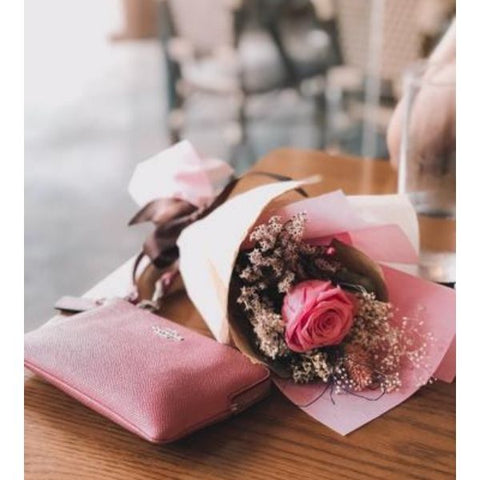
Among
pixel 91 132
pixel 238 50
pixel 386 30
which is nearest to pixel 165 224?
pixel 386 30

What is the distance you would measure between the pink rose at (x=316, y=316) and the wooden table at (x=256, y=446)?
0.23 ft

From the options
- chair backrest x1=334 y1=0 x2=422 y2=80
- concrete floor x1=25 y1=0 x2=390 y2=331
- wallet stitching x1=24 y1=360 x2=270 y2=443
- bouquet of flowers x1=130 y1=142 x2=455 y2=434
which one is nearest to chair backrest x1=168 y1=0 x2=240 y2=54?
concrete floor x1=25 y1=0 x2=390 y2=331

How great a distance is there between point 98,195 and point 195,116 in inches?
46.4

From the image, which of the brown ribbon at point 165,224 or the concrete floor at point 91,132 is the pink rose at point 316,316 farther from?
the concrete floor at point 91,132

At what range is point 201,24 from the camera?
11.3 ft

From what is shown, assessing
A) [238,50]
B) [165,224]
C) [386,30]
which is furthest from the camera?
[238,50]

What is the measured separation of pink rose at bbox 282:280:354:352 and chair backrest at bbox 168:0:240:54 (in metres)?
2.84

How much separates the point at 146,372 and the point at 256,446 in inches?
4.5

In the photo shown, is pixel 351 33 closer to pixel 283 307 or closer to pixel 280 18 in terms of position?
pixel 280 18

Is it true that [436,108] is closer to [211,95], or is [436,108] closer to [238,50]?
[238,50]

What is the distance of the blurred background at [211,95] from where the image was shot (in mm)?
2836

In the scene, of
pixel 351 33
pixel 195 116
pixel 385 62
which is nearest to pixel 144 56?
pixel 195 116
